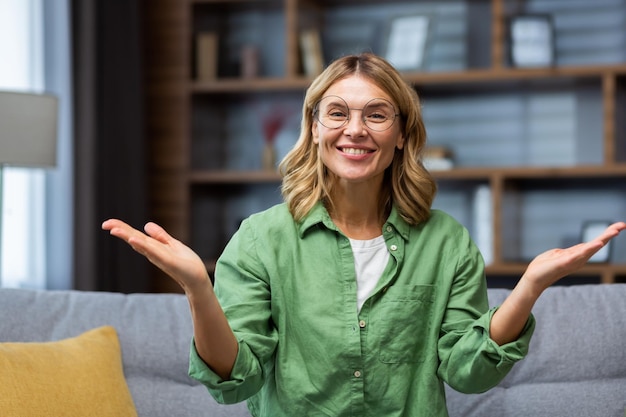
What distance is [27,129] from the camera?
117 inches

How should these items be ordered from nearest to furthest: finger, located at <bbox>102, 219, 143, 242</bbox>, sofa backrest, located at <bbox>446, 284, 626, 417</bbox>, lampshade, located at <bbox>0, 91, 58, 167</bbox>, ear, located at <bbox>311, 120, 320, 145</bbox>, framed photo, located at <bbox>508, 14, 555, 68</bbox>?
finger, located at <bbox>102, 219, 143, 242</bbox> → ear, located at <bbox>311, 120, 320, 145</bbox> → sofa backrest, located at <bbox>446, 284, 626, 417</bbox> → lampshade, located at <bbox>0, 91, 58, 167</bbox> → framed photo, located at <bbox>508, 14, 555, 68</bbox>

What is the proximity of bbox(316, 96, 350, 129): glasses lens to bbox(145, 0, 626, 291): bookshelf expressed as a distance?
2.35 meters

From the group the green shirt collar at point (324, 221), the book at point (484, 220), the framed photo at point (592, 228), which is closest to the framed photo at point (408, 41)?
the book at point (484, 220)

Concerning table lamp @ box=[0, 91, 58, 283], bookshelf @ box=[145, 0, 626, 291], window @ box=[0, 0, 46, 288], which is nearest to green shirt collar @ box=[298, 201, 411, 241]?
table lamp @ box=[0, 91, 58, 283]

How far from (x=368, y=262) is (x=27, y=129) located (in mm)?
1591

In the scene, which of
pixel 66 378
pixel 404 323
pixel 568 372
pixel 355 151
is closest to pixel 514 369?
pixel 568 372

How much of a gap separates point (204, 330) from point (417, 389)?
460 millimetres

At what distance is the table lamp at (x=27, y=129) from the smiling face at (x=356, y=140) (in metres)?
1.50

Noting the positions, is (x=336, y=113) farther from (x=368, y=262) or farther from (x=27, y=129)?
(x=27, y=129)

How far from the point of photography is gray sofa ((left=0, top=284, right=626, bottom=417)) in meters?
1.97

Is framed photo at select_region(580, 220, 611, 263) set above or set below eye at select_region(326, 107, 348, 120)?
below

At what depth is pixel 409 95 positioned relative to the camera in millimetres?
1799

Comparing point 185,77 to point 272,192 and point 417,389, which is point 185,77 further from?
point 417,389

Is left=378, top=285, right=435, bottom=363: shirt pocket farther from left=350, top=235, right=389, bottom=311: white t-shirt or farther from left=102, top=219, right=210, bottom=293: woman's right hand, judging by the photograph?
left=102, top=219, right=210, bottom=293: woman's right hand
